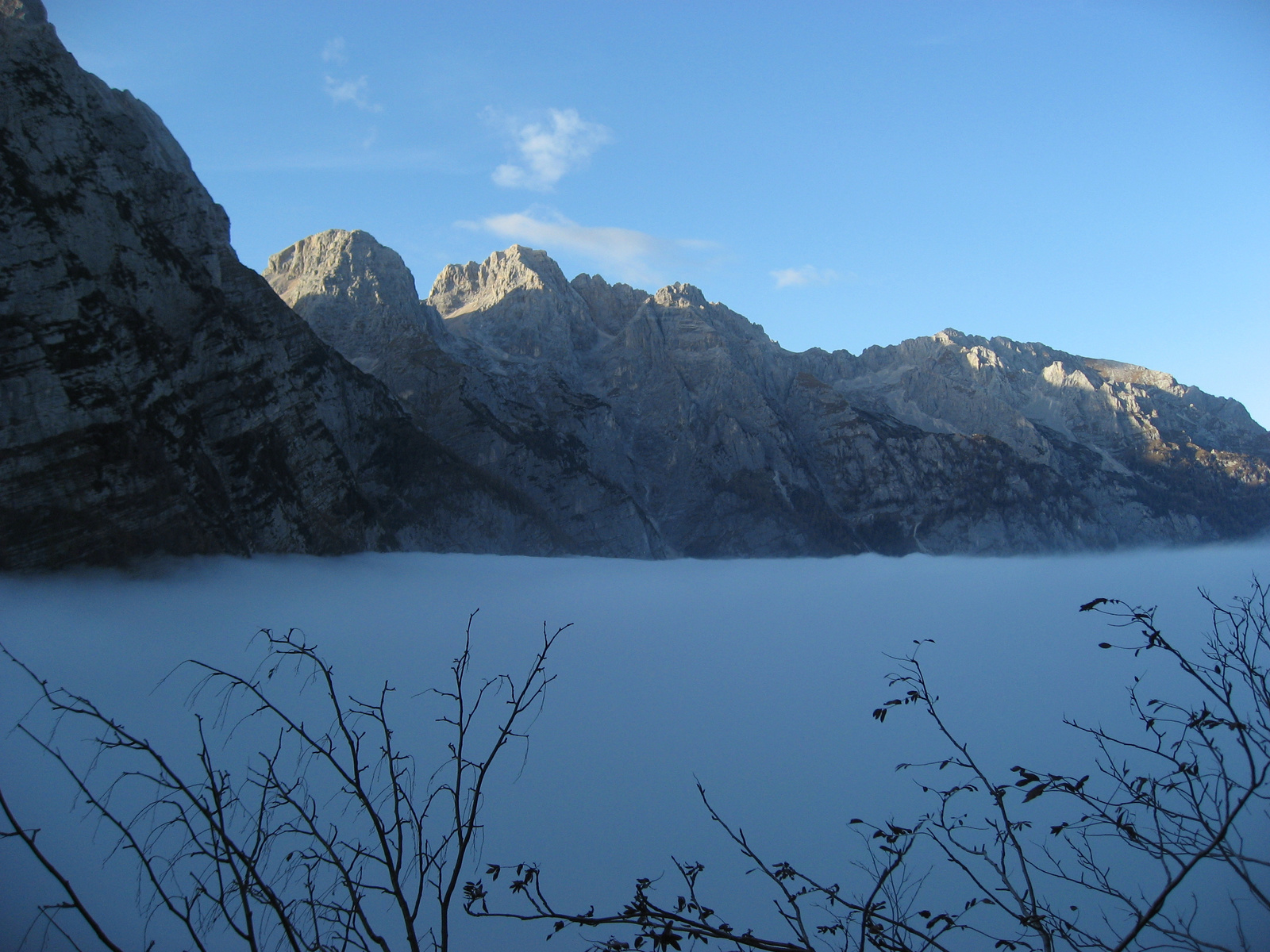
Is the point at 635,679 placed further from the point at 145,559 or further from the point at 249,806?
the point at 145,559

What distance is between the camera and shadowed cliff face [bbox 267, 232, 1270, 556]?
82125 mm

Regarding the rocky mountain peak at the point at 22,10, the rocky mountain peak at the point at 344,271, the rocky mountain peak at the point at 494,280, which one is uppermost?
the rocky mountain peak at the point at 494,280

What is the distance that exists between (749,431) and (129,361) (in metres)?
78.6

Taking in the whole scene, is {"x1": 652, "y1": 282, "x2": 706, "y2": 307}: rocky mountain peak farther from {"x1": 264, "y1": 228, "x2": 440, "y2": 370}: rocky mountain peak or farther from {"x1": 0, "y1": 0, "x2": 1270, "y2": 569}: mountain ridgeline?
{"x1": 264, "y1": 228, "x2": 440, "y2": 370}: rocky mountain peak

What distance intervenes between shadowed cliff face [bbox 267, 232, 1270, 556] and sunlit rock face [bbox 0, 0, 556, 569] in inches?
1179

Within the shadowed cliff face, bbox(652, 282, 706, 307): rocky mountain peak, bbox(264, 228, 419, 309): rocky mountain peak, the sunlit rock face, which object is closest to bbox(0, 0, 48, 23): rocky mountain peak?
the sunlit rock face

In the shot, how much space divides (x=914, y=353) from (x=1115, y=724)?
143 metres

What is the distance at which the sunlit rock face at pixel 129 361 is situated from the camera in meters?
25.7

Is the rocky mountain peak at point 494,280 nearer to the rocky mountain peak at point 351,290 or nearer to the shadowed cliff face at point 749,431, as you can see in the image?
the shadowed cliff face at point 749,431

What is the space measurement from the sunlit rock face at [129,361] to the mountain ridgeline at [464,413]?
0.45 feet

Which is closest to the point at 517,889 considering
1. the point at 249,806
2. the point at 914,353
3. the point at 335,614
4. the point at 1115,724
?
the point at 249,806

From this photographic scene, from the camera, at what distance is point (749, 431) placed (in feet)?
327

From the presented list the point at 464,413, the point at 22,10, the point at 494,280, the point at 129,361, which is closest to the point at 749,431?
the point at 464,413

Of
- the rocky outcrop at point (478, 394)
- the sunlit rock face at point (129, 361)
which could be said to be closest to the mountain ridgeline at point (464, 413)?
the sunlit rock face at point (129, 361)
